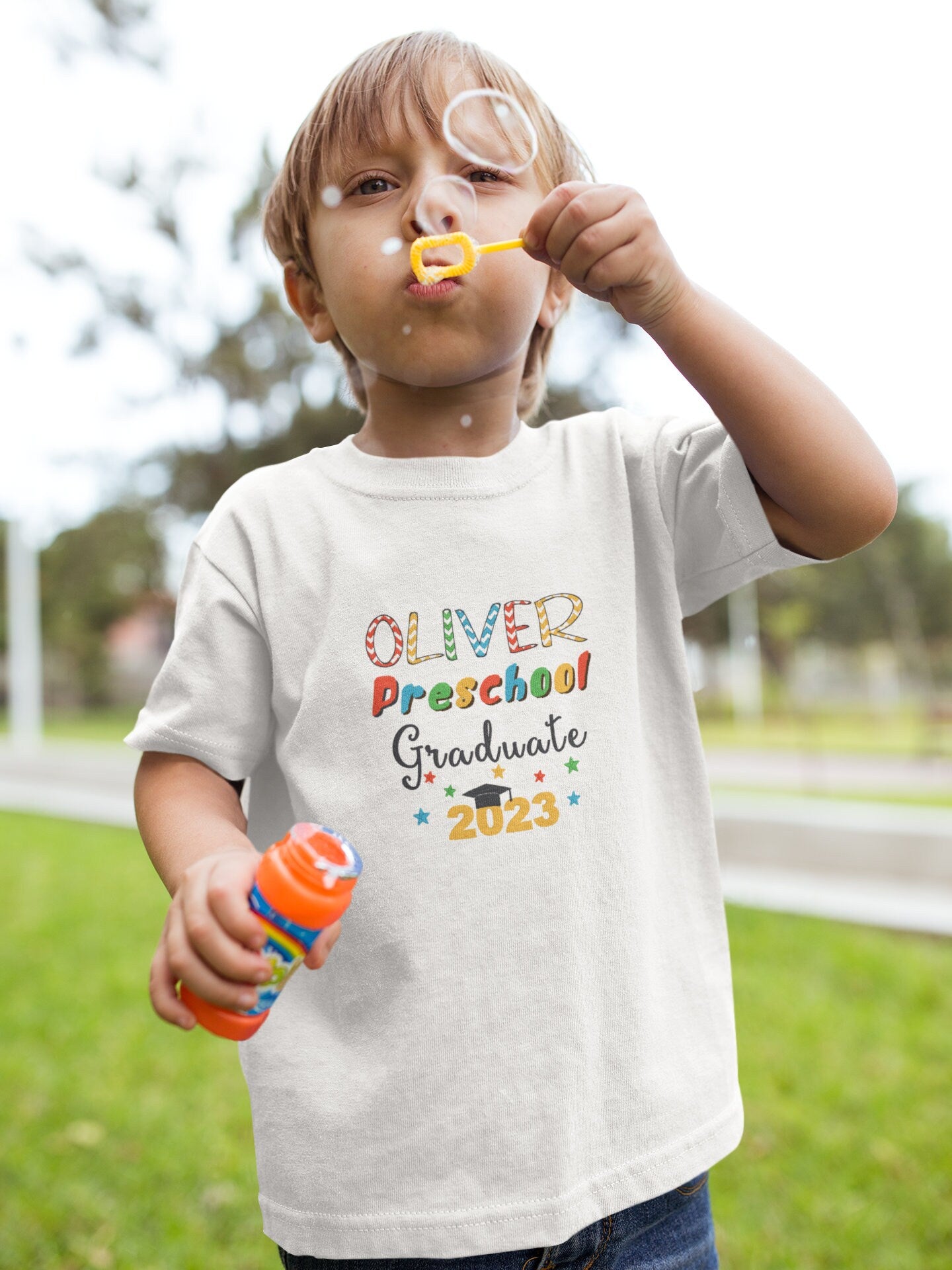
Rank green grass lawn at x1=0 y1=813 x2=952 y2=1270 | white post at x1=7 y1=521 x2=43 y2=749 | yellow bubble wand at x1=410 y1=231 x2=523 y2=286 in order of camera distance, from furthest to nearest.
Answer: white post at x1=7 y1=521 x2=43 y2=749 < green grass lawn at x1=0 y1=813 x2=952 y2=1270 < yellow bubble wand at x1=410 y1=231 x2=523 y2=286

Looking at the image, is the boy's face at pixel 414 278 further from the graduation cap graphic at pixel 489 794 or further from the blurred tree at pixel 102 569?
the blurred tree at pixel 102 569

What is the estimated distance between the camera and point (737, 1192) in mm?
1911

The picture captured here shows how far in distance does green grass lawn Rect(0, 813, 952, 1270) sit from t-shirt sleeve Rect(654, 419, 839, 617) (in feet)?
4.20

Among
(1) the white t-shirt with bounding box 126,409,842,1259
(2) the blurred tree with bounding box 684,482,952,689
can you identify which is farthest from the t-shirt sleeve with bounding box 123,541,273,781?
(2) the blurred tree with bounding box 684,482,952,689

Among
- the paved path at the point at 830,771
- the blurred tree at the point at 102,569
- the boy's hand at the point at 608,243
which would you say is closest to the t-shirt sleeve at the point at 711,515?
the boy's hand at the point at 608,243

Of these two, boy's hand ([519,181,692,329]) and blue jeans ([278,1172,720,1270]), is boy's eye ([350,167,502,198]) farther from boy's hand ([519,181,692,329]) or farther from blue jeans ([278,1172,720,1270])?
blue jeans ([278,1172,720,1270])

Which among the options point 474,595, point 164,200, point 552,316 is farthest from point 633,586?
point 164,200

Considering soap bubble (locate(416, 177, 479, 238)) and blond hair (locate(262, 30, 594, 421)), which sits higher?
blond hair (locate(262, 30, 594, 421))

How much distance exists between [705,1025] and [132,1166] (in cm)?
158

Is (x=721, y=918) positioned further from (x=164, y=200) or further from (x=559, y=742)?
(x=164, y=200)

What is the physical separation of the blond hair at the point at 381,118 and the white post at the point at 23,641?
428 centimetres

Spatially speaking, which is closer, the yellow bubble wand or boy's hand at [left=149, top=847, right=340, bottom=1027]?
boy's hand at [left=149, top=847, right=340, bottom=1027]

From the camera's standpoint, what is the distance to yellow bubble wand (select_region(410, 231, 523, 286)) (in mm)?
727

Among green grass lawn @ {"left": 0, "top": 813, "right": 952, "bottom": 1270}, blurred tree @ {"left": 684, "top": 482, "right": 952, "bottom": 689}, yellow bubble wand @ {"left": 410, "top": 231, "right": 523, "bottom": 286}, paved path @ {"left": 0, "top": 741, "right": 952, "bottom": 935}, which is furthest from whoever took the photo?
blurred tree @ {"left": 684, "top": 482, "right": 952, "bottom": 689}
